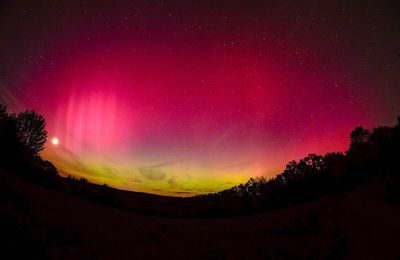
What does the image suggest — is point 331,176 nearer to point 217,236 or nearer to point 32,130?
point 217,236

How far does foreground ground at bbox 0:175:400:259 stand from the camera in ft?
25.0

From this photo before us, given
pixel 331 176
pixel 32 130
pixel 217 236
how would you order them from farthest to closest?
pixel 32 130, pixel 331 176, pixel 217 236

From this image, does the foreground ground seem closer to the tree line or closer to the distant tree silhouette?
the tree line

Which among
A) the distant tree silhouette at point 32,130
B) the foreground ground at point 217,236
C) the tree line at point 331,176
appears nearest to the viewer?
the foreground ground at point 217,236

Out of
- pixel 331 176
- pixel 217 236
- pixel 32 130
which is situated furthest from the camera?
pixel 32 130

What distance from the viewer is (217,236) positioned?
12844 millimetres

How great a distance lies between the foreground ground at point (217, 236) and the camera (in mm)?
7629

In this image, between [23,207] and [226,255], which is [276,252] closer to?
[226,255]

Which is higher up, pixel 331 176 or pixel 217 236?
pixel 331 176

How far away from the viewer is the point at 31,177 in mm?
23172

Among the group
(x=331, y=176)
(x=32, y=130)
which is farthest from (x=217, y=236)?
(x=32, y=130)

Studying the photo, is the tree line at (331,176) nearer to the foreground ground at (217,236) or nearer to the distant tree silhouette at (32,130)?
the foreground ground at (217,236)

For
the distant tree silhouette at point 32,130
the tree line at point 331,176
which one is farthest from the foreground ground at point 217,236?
the distant tree silhouette at point 32,130

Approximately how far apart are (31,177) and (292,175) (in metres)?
26.7
